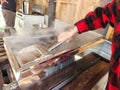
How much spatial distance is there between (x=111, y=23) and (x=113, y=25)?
0.02 m

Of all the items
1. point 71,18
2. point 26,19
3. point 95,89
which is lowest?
point 95,89

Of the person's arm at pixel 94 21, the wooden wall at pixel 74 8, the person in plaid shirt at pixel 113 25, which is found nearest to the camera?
the person in plaid shirt at pixel 113 25

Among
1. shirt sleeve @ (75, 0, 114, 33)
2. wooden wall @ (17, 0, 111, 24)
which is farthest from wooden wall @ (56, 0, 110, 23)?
shirt sleeve @ (75, 0, 114, 33)

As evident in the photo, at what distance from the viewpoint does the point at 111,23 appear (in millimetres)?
710

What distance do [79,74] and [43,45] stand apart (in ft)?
0.97

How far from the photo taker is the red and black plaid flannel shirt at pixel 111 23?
1.83ft

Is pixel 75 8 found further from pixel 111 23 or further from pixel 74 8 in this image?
pixel 111 23

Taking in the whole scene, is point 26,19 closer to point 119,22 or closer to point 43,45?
point 43,45

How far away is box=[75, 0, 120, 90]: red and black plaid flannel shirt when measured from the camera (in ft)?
1.83

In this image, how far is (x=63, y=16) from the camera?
1480mm

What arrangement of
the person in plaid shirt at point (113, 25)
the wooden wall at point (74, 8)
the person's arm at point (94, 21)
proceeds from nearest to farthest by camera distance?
the person in plaid shirt at point (113, 25), the person's arm at point (94, 21), the wooden wall at point (74, 8)

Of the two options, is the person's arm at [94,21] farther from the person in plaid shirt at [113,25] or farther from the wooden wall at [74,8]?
the wooden wall at [74,8]

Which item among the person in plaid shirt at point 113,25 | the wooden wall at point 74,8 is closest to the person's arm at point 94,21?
the person in plaid shirt at point 113,25

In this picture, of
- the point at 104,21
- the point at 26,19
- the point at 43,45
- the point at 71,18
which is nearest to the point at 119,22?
the point at 104,21
